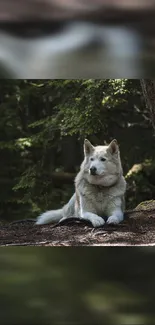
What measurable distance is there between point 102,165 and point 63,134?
199 centimetres

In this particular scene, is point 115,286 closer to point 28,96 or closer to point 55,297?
point 55,297

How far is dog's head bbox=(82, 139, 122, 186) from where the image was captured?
9.18ft

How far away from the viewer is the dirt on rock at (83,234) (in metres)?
2.24

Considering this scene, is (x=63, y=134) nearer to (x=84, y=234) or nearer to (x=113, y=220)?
(x=113, y=220)

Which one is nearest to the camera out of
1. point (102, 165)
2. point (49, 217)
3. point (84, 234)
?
point (84, 234)

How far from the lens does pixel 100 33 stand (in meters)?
1.50

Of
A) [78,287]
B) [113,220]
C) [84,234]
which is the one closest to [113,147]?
[113,220]

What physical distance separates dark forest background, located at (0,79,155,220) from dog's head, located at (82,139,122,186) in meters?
1.12

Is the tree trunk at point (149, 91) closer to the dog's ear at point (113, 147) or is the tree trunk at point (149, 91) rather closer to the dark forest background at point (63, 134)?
the dog's ear at point (113, 147)

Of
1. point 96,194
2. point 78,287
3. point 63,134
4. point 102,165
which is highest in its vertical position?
point 63,134

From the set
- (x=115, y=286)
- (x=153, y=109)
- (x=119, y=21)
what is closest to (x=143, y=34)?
(x=119, y=21)

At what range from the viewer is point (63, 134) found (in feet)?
15.7

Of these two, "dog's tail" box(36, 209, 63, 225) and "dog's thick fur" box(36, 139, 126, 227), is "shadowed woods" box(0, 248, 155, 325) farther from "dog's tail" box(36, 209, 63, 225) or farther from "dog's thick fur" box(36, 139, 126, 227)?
"dog's tail" box(36, 209, 63, 225)

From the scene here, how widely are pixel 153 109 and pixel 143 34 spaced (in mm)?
1347
